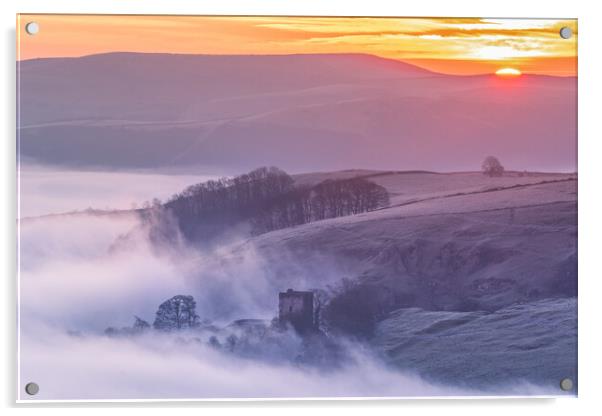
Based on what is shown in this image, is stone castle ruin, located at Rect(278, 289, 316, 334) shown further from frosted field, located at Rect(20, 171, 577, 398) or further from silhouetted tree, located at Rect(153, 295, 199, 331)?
silhouetted tree, located at Rect(153, 295, 199, 331)

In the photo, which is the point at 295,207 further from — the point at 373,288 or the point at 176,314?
the point at 176,314

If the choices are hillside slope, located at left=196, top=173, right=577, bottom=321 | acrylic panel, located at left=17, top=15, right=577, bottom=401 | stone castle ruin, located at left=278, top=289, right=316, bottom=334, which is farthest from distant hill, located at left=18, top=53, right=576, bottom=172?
stone castle ruin, located at left=278, top=289, right=316, bottom=334

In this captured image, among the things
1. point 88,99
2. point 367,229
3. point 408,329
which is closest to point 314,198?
point 367,229

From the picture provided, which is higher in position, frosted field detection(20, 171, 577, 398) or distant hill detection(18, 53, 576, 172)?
distant hill detection(18, 53, 576, 172)

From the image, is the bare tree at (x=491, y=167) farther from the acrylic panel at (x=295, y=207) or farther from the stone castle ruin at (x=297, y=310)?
the stone castle ruin at (x=297, y=310)

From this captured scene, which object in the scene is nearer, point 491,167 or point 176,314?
point 176,314
